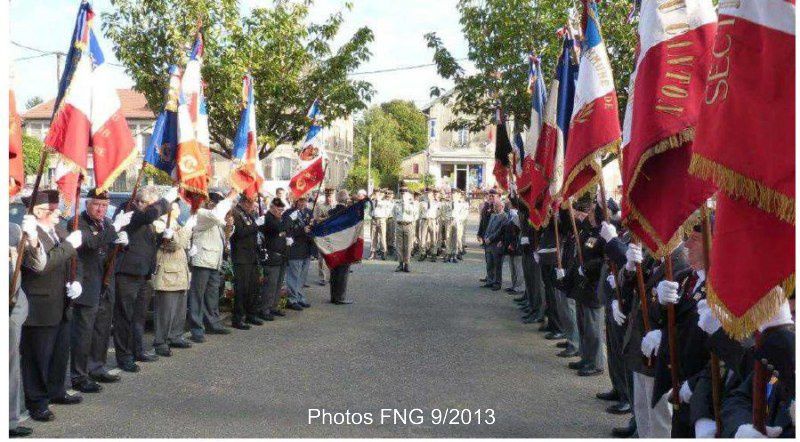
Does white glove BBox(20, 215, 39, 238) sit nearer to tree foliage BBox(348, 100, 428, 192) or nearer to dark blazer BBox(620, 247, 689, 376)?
dark blazer BBox(620, 247, 689, 376)

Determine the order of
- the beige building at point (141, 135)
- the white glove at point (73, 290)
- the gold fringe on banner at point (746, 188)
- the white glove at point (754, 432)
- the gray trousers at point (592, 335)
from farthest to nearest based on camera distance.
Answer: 1. the beige building at point (141, 135)
2. the gray trousers at point (592, 335)
3. the white glove at point (73, 290)
4. the white glove at point (754, 432)
5. the gold fringe on banner at point (746, 188)

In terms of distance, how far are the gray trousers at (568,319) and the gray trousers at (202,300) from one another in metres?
4.30

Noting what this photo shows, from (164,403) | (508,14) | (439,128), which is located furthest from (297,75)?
(439,128)

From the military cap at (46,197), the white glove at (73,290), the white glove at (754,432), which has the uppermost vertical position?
the military cap at (46,197)

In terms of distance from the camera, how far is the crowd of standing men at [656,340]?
3510 mm

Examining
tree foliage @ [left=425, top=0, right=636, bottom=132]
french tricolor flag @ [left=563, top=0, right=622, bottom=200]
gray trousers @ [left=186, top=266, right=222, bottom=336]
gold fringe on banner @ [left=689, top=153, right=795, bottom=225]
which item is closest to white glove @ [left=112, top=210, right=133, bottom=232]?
gray trousers @ [left=186, top=266, right=222, bottom=336]

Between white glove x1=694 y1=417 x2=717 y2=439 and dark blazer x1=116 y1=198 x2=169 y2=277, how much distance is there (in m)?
5.80

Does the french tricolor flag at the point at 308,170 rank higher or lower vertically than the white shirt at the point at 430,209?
higher

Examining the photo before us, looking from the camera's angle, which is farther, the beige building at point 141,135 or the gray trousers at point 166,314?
the beige building at point 141,135

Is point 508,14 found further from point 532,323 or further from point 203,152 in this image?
point 203,152

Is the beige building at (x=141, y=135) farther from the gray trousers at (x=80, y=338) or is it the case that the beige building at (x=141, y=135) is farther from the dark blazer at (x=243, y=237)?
the gray trousers at (x=80, y=338)

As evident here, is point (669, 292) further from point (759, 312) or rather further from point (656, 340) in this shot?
point (759, 312)

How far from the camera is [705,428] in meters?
4.04

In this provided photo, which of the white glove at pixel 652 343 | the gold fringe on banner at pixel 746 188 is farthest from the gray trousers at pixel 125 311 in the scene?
the gold fringe on banner at pixel 746 188
